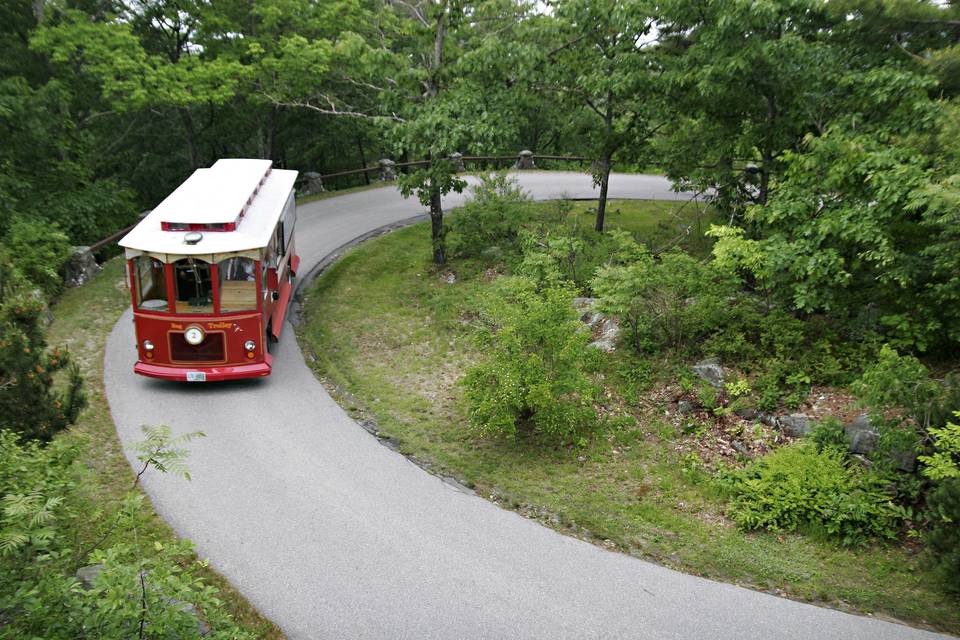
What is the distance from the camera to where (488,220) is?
18.7 metres

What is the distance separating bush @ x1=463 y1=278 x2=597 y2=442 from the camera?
402 inches

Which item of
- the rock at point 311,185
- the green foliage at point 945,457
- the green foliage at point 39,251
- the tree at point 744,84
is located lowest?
the green foliage at point 945,457

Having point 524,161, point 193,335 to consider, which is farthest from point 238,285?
point 524,161

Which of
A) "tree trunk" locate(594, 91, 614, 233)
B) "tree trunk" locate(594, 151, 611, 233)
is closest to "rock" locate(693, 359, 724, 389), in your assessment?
"tree trunk" locate(594, 91, 614, 233)

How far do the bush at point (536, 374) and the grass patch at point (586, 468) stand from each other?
1.69ft

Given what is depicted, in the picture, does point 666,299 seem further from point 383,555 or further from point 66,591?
point 66,591

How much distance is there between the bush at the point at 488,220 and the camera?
1855 centimetres

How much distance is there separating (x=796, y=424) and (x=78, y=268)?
16126 mm

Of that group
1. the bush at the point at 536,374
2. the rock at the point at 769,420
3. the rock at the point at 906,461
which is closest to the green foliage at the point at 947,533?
the rock at the point at 906,461

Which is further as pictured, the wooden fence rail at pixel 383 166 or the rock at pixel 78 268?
the wooden fence rail at pixel 383 166

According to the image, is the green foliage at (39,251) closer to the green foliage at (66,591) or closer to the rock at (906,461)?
the green foliage at (66,591)

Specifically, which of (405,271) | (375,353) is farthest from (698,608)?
(405,271)

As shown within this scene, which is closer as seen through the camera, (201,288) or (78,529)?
(78,529)

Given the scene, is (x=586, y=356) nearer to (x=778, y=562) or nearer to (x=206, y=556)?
(x=778, y=562)
